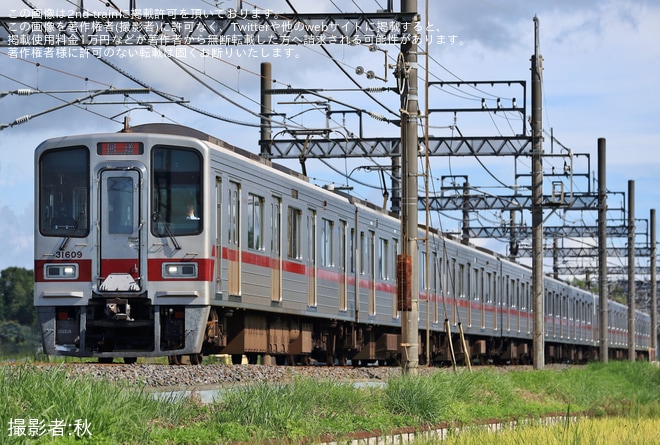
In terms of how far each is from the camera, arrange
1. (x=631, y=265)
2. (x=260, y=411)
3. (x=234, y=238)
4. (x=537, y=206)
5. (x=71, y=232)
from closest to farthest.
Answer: (x=260, y=411)
(x=71, y=232)
(x=234, y=238)
(x=537, y=206)
(x=631, y=265)

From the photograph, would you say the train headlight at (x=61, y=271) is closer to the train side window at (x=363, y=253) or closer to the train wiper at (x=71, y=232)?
the train wiper at (x=71, y=232)

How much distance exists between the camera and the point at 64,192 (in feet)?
53.1

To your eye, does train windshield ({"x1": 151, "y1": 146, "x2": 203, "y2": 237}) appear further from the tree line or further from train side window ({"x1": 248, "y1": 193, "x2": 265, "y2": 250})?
the tree line

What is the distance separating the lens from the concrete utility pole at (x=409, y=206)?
1734cm

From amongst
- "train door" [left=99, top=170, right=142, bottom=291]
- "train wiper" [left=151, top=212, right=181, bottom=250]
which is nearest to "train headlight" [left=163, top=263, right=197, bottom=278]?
"train wiper" [left=151, top=212, right=181, bottom=250]

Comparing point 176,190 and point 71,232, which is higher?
point 176,190

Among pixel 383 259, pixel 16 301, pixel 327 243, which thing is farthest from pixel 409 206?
pixel 16 301

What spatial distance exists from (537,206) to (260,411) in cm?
1832

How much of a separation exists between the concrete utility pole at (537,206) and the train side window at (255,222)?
11067 millimetres

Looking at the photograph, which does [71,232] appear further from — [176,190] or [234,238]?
[234,238]

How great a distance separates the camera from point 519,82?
31.2 meters

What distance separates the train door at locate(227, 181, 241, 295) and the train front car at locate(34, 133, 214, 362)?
82 centimetres

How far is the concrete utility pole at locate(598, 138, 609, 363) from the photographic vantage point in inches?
1612

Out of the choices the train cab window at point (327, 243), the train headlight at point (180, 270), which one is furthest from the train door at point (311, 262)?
the train headlight at point (180, 270)
